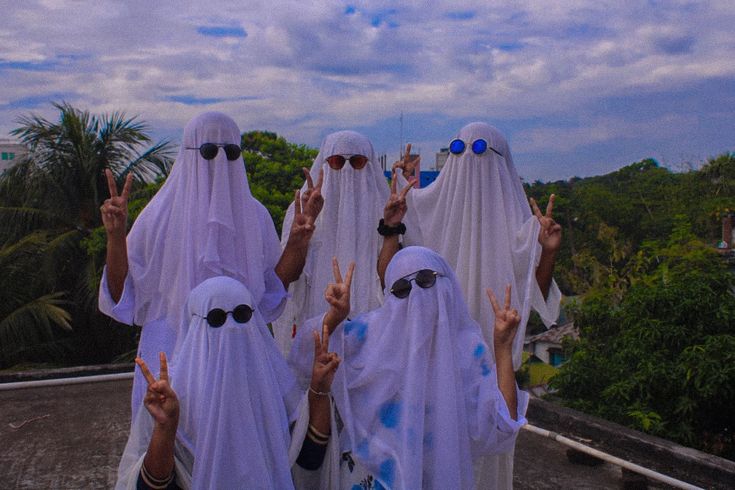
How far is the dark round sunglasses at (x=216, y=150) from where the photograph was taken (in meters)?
2.97

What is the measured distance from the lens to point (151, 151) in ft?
36.2

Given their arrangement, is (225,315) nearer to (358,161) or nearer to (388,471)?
(388,471)

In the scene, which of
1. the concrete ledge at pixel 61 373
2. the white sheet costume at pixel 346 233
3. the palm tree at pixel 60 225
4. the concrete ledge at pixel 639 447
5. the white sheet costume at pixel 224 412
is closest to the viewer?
the white sheet costume at pixel 224 412

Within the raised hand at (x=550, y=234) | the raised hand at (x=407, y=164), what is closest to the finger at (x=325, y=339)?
the raised hand at (x=550, y=234)

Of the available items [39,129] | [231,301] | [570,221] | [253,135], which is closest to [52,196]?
[39,129]

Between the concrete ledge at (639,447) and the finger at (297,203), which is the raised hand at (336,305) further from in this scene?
the concrete ledge at (639,447)

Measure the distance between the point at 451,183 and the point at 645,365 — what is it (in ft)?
10.1

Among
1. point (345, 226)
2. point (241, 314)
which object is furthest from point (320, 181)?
point (241, 314)

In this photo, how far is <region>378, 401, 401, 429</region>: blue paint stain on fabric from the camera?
7.70ft

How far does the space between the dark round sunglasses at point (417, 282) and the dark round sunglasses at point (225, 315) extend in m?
0.51

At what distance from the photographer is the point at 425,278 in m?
2.42

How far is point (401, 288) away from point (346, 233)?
1.19 meters

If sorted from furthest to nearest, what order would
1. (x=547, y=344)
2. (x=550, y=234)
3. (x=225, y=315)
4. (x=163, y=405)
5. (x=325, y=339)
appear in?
(x=547, y=344) → (x=550, y=234) → (x=325, y=339) → (x=225, y=315) → (x=163, y=405)

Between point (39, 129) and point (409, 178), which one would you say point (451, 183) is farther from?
point (39, 129)
